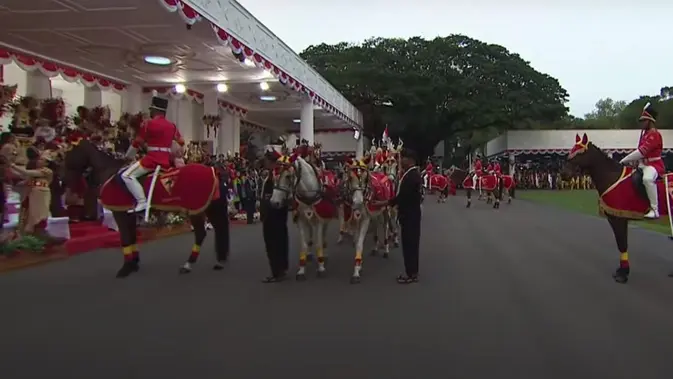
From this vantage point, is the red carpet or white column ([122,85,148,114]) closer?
the red carpet

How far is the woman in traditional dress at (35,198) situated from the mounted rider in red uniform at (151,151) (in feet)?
7.80

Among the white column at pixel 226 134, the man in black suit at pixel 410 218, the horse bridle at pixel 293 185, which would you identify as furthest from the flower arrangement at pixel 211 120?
the man in black suit at pixel 410 218

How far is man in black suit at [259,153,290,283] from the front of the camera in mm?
7367

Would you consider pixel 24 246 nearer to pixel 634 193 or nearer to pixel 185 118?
pixel 634 193

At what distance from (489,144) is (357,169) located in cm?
3836

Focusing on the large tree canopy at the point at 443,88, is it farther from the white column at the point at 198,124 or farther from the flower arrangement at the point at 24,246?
the flower arrangement at the point at 24,246

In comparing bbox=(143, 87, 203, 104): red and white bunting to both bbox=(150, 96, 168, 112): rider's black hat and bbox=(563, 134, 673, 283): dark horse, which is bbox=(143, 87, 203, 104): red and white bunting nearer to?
bbox=(150, 96, 168, 112): rider's black hat

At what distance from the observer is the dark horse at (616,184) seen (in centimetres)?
752

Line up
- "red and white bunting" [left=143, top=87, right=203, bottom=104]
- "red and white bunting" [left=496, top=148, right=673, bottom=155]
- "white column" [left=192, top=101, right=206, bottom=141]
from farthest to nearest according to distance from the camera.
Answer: "red and white bunting" [left=496, top=148, right=673, bottom=155] < "white column" [left=192, top=101, right=206, bottom=141] < "red and white bunting" [left=143, top=87, right=203, bottom=104]

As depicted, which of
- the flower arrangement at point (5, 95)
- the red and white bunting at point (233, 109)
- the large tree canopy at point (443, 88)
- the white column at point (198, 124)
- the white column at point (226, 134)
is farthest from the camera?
the large tree canopy at point (443, 88)

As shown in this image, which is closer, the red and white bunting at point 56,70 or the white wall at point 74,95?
the red and white bunting at point 56,70

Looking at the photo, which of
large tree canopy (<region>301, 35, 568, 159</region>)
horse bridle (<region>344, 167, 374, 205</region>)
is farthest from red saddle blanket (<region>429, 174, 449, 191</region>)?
horse bridle (<region>344, 167, 374, 205</region>)

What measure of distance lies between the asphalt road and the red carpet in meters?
0.44

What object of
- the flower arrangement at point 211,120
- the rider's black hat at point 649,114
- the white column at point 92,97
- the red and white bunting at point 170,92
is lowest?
the rider's black hat at point 649,114
